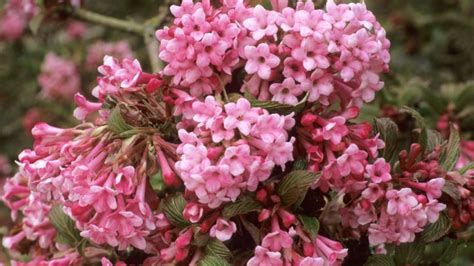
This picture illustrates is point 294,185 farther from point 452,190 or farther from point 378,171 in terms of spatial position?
point 452,190

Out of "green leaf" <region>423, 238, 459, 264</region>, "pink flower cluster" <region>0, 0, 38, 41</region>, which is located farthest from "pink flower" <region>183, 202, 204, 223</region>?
"pink flower cluster" <region>0, 0, 38, 41</region>

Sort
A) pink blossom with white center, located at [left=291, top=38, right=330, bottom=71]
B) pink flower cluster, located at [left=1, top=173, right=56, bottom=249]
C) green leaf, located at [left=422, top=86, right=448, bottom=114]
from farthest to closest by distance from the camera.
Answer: green leaf, located at [left=422, top=86, right=448, bottom=114] → pink flower cluster, located at [left=1, top=173, right=56, bottom=249] → pink blossom with white center, located at [left=291, top=38, right=330, bottom=71]

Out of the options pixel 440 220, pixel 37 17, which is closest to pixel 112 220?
pixel 440 220

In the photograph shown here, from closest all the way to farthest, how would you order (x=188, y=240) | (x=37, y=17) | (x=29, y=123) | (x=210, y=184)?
→ (x=210, y=184), (x=188, y=240), (x=37, y=17), (x=29, y=123)

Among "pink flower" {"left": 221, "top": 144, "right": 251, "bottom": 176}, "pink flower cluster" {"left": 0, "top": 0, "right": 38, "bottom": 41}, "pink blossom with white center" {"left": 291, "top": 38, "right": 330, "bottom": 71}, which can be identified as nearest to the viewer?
"pink flower" {"left": 221, "top": 144, "right": 251, "bottom": 176}

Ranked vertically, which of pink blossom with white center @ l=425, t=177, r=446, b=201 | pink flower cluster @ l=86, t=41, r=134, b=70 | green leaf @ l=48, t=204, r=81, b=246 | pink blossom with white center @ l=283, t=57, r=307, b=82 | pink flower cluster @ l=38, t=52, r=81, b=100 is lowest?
pink flower cluster @ l=38, t=52, r=81, b=100

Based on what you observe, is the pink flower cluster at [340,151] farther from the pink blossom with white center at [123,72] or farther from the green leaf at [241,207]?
the pink blossom with white center at [123,72]

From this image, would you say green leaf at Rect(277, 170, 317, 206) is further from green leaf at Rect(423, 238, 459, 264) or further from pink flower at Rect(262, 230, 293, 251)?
green leaf at Rect(423, 238, 459, 264)

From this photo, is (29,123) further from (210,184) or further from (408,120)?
(210,184)

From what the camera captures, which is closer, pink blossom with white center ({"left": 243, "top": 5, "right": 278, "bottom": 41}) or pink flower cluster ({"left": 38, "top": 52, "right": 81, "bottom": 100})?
pink blossom with white center ({"left": 243, "top": 5, "right": 278, "bottom": 41})
